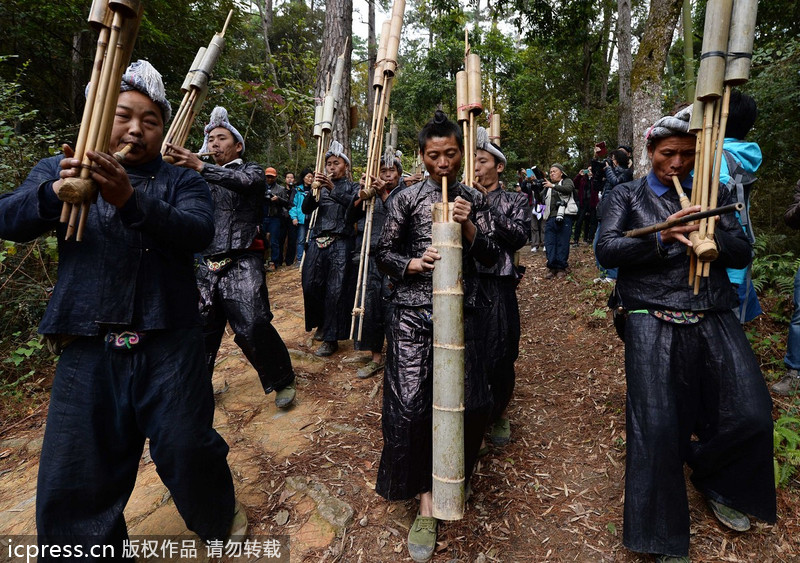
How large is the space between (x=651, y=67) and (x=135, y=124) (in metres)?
6.46

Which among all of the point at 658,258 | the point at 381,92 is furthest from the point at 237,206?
the point at 658,258

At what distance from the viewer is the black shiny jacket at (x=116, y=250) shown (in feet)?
5.19

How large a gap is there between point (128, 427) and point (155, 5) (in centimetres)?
863

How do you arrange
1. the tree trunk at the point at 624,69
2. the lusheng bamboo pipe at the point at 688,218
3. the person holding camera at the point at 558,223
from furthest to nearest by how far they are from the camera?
the tree trunk at the point at 624,69, the person holding camera at the point at 558,223, the lusheng bamboo pipe at the point at 688,218

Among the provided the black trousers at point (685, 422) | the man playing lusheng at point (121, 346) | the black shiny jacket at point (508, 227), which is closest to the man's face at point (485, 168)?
the black shiny jacket at point (508, 227)

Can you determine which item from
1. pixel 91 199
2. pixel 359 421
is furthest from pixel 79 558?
pixel 359 421

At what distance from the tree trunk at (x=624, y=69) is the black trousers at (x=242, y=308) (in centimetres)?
1086

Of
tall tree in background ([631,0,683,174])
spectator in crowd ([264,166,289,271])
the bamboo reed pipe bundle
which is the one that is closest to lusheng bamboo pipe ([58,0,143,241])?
the bamboo reed pipe bundle

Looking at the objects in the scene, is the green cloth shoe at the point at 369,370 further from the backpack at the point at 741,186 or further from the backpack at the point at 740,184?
the backpack at the point at 740,184

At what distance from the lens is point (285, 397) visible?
140 inches

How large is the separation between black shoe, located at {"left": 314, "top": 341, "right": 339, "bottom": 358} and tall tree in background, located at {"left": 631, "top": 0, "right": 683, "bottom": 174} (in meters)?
4.92

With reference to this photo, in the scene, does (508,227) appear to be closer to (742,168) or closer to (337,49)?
(742,168)

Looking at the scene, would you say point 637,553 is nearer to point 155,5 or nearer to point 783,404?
point 783,404

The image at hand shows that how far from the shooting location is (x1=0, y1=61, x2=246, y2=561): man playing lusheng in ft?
5.52
